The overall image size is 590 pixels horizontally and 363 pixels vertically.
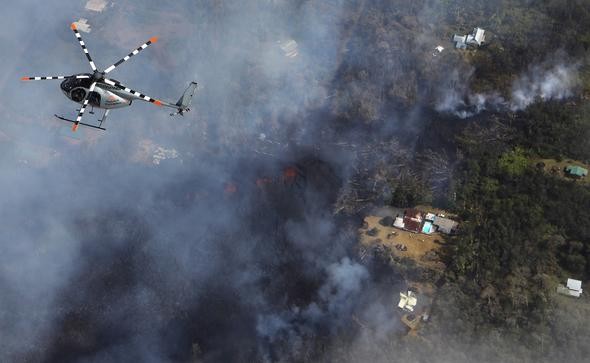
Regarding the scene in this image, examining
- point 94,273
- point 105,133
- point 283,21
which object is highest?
point 283,21

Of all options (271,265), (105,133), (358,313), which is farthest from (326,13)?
(358,313)

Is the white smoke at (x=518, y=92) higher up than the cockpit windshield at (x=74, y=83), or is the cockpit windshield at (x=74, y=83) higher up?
the cockpit windshield at (x=74, y=83)

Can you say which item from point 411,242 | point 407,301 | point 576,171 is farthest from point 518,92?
point 407,301

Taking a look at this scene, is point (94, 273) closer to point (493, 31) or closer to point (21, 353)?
point (21, 353)

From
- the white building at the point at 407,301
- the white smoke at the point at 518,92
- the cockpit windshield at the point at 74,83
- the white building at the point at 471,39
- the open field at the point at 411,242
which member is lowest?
the white building at the point at 407,301

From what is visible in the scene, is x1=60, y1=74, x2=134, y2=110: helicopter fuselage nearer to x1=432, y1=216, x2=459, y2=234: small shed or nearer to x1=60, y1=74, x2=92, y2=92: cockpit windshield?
x1=60, y1=74, x2=92, y2=92: cockpit windshield

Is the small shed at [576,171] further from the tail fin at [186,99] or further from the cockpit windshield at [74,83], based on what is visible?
the cockpit windshield at [74,83]

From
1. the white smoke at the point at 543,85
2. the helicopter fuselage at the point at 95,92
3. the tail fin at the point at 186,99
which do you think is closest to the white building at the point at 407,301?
the tail fin at the point at 186,99
